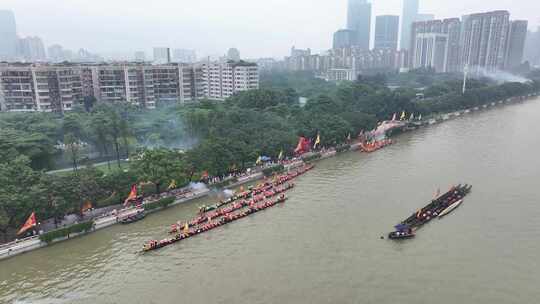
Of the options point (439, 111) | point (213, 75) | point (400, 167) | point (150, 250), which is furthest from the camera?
point (213, 75)

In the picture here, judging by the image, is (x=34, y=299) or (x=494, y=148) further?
(x=494, y=148)

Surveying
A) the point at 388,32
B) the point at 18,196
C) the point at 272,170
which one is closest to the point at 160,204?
the point at 18,196

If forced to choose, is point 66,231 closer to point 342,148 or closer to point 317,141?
point 317,141

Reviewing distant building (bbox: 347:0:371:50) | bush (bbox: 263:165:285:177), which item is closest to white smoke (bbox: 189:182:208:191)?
bush (bbox: 263:165:285:177)

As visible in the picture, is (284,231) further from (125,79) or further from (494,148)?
(125,79)

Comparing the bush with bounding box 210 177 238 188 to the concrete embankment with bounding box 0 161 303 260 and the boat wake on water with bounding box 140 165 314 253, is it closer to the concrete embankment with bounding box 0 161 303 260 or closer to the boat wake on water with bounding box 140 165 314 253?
the concrete embankment with bounding box 0 161 303 260

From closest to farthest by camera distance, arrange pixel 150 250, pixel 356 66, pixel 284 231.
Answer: pixel 150 250, pixel 284 231, pixel 356 66

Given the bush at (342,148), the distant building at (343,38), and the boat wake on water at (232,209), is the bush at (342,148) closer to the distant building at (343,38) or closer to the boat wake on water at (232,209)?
the boat wake on water at (232,209)

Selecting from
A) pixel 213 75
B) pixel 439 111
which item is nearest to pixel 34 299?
pixel 213 75
